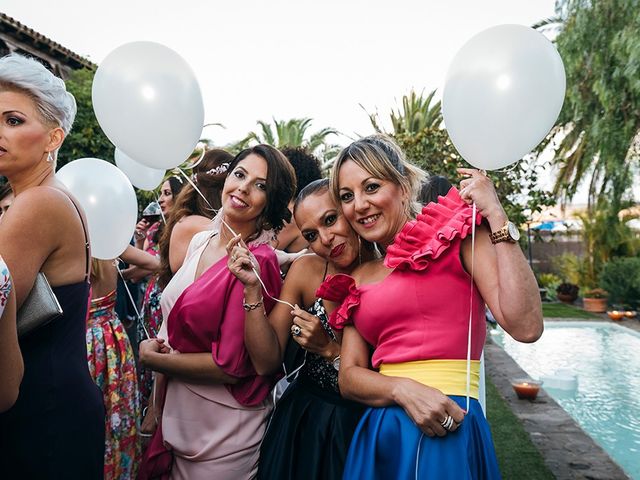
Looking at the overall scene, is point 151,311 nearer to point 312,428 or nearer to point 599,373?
point 312,428

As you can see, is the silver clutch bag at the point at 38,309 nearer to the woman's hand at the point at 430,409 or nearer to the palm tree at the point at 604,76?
the woman's hand at the point at 430,409

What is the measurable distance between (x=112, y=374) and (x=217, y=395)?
102 centimetres

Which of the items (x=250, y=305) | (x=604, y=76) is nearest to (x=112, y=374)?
(x=250, y=305)

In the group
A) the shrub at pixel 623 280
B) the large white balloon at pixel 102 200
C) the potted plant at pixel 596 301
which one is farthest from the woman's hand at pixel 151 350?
the potted plant at pixel 596 301

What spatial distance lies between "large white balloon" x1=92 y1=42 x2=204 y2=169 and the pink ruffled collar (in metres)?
1.17

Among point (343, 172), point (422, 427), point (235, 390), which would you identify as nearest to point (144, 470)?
point (235, 390)

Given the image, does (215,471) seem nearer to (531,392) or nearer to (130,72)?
(130,72)

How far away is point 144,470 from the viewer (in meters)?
2.32

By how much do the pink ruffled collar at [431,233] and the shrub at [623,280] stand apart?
1390 centimetres

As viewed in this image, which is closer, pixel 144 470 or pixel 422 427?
pixel 422 427

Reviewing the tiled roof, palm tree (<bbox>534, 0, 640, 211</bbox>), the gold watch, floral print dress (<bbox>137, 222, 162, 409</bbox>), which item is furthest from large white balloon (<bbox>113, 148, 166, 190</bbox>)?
the tiled roof

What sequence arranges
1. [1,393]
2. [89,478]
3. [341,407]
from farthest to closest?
1. [341,407]
2. [89,478]
3. [1,393]

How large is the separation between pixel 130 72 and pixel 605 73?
1022 cm

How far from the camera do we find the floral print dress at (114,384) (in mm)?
2854
